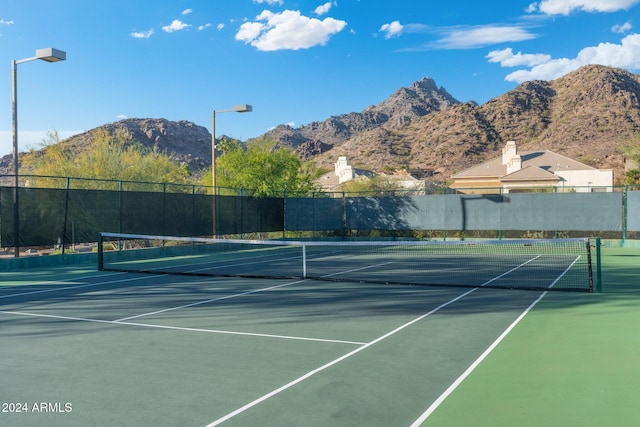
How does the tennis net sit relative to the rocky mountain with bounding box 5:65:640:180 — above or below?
below

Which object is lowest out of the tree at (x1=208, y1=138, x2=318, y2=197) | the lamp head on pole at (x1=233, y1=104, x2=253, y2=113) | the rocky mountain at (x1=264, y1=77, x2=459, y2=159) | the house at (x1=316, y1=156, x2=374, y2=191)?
the tree at (x1=208, y1=138, x2=318, y2=197)

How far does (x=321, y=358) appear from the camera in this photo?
708 centimetres

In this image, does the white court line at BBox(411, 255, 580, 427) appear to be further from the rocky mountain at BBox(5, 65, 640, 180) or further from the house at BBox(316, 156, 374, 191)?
the rocky mountain at BBox(5, 65, 640, 180)

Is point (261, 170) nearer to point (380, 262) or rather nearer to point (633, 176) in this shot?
point (380, 262)

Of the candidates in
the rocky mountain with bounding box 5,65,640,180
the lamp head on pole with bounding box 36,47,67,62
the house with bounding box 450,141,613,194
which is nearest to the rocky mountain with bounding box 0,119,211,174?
the rocky mountain with bounding box 5,65,640,180

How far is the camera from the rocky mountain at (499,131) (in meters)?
108

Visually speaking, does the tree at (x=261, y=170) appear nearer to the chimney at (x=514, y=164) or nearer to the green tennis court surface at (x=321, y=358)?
the green tennis court surface at (x=321, y=358)

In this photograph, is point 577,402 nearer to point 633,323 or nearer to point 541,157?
point 633,323

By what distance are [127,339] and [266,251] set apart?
17.5 metres

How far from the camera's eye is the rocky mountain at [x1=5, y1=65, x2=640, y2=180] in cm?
10812

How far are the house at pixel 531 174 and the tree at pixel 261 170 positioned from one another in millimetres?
29036

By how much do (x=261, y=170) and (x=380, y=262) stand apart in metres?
13.8

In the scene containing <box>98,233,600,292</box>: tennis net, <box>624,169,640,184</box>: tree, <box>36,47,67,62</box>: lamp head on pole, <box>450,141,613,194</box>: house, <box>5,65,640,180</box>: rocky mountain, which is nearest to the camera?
<box>98,233,600,292</box>: tennis net

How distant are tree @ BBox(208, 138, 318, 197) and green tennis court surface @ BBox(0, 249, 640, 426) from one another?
62.6 feet
